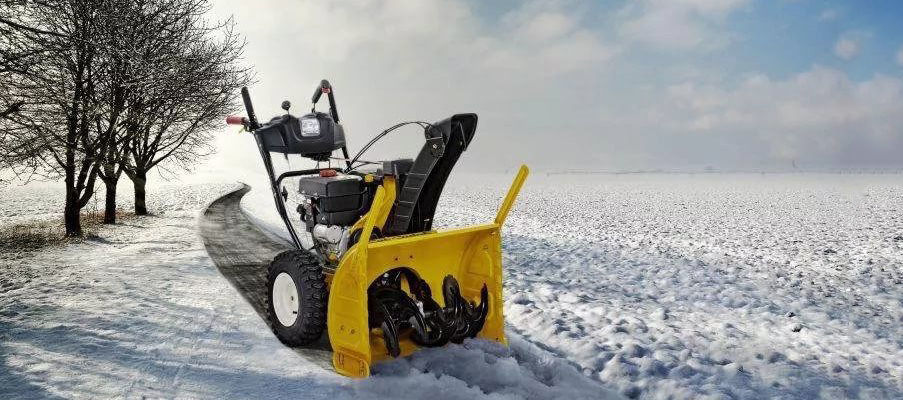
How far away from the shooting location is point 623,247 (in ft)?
35.7

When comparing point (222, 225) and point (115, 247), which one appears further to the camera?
point (222, 225)

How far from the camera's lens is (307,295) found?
14.4ft

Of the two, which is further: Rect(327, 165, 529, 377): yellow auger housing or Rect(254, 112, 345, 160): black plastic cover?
Rect(254, 112, 345, 160): black plastic cover

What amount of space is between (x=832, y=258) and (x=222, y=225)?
13.4 meters

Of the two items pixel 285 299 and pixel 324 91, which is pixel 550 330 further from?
pixel 324 91

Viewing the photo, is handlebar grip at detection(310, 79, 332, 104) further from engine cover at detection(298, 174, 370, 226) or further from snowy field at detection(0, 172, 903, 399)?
snowy field at detection(0, 172, 903, 399)

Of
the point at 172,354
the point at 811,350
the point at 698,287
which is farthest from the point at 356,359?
the point at 698,287

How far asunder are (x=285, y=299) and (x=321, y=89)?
2.23m

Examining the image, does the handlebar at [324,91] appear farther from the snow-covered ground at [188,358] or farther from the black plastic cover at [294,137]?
the snow-covered ground at [188,358]

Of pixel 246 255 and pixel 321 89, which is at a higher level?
pixel 321 89

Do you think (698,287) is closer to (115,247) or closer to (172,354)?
(172,354)

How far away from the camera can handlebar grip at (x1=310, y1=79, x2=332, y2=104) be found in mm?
5746

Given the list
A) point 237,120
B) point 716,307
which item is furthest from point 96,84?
point 716,307

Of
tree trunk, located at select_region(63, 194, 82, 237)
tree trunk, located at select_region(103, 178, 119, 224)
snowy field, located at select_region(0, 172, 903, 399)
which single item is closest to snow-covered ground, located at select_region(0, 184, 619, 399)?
snowy field, located at select_region(0, 172, 903, 399)
